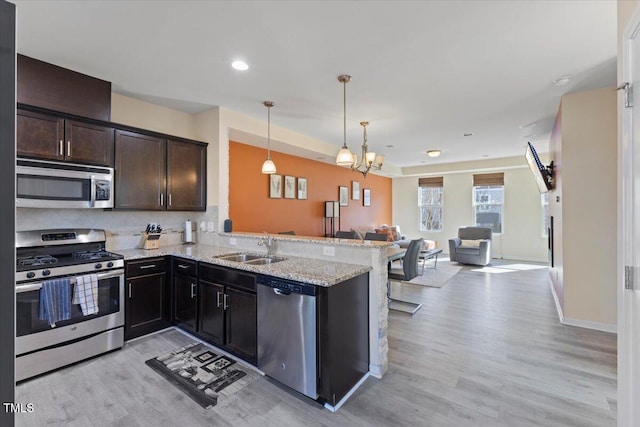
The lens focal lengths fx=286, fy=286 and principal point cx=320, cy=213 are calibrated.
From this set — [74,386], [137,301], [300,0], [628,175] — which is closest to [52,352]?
[74,386]

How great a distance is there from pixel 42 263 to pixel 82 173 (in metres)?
0.89

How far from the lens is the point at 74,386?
2240 mm

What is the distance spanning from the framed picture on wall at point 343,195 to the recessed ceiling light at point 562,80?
469 cm

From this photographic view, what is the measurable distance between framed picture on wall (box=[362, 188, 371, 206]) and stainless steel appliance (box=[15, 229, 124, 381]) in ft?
21.2

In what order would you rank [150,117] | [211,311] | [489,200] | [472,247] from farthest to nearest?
[489,200] < [472,247] < [150,117] < [211,311]

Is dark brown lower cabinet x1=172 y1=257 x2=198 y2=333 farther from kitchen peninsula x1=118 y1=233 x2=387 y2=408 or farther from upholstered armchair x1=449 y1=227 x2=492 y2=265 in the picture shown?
upholstered armchair x1=449 y1=227 x2=492 y2=265

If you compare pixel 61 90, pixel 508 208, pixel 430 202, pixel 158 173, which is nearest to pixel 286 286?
pixel 158 173

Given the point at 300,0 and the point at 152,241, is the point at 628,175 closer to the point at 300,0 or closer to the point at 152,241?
the point at 300,0

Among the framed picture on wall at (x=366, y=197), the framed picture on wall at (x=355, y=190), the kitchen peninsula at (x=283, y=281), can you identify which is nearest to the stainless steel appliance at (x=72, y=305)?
the kitchen peninsula at (x=283, y=281)

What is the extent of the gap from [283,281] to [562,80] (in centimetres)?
353

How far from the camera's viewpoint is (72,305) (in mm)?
2471

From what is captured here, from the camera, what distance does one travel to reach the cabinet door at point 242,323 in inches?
95.2

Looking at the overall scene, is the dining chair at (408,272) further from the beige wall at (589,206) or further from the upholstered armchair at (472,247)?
the upholstered armchair at (472,247)

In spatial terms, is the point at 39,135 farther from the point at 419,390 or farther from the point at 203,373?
the point at 419,390
